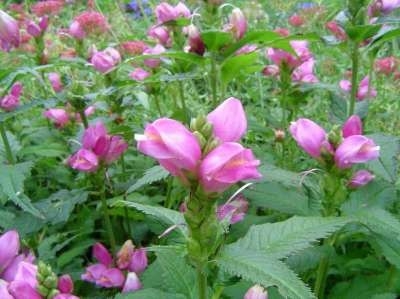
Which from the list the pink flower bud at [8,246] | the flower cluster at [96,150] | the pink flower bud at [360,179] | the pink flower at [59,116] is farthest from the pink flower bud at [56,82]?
the pink flower bud at [360,179]

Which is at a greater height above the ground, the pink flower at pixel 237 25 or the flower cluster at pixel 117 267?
the pink flower at pixel 237 25

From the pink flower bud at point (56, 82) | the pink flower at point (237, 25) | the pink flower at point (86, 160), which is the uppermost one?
the pink flower at point (237, 25)

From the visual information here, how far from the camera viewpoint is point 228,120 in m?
0.86

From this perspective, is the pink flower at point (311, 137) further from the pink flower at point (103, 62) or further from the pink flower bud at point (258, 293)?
the pink flower at point (103, 62)

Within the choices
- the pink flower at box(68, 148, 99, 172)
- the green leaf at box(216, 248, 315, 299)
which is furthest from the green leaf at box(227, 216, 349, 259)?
the pink flower at box(68, 148, 99, 172)

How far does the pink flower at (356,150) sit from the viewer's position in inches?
46.8

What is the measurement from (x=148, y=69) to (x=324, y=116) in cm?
76

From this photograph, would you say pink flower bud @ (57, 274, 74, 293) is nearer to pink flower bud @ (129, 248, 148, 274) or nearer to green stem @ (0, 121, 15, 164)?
pink flower bud @ (129, 248, 148, 274)

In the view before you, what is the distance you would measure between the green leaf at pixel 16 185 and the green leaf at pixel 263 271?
2.05ft

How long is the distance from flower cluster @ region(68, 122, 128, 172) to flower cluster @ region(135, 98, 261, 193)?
2.13 feet

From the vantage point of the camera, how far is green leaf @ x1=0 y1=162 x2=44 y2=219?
1.38 m

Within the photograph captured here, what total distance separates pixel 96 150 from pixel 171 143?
28.5 inches

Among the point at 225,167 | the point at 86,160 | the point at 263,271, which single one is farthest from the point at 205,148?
the point at 86,160

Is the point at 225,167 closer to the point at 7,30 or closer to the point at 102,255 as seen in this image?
the point at 102,255
